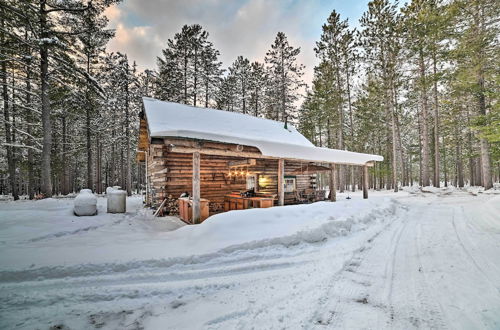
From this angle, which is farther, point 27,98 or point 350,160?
point 27,98

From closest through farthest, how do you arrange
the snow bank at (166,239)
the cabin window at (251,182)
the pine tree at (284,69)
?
the snow bank at (166,239)
the cabin window at (251,182)
the pine tree at (284,69)

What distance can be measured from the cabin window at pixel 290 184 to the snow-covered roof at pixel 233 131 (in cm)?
277

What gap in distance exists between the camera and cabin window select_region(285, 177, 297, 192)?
44.5 ft

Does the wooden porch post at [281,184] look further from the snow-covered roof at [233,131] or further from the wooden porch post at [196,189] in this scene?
the wooden porch post at [196,189]

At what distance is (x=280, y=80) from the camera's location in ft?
73.7

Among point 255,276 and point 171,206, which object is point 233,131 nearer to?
point 171,206

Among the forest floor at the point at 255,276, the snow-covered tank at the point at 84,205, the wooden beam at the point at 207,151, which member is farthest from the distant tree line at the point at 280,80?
the forest floor at the point at 255,276

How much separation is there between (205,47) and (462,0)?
19.9 metres

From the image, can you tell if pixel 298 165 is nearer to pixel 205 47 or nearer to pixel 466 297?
pixel 466 297

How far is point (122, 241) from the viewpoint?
479cm

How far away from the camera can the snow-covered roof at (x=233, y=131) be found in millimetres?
6477

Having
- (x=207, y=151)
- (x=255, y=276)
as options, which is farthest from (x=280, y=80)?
(x=255, y=276)

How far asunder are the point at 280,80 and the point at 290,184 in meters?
14.1

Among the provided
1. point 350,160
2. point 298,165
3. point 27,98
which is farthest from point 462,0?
point 27,98
